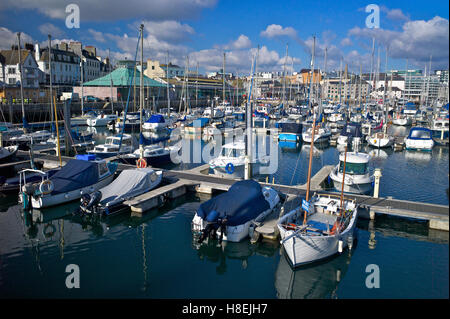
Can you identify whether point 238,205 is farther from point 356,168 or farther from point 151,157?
point 151,157

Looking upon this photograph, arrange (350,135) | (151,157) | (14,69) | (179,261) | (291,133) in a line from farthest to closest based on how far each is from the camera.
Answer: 1. (14,69)
2. (291,133)
3. (350,135)
4. (151,157)
5. (179,261)

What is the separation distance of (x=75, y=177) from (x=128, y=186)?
3.59 m

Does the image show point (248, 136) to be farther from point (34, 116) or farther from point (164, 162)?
point (34, 116)

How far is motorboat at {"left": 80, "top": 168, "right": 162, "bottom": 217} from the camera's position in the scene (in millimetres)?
20297

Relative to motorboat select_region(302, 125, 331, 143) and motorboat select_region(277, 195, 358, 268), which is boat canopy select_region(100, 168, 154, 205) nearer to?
motorboat select_region(277, 195, 358, 268)

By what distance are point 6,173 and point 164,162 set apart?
513 inches

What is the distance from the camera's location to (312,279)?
47.2 ft

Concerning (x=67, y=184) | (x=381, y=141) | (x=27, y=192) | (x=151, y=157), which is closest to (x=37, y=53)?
(x=151, y=157)

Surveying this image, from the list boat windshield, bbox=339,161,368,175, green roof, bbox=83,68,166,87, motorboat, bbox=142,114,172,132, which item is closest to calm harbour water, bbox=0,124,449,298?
boat windshield, bbox=339,161,368,175

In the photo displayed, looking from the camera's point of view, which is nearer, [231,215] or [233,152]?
[231,215]

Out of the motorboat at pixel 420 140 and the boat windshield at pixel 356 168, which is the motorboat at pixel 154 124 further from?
the boat windshield at pixel 356 168

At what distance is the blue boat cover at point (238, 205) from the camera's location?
56.5ft

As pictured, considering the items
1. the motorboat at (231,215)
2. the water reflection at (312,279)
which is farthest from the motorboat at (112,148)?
the water reflection at (312,279)

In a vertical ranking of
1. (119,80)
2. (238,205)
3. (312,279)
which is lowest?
(312,279)
